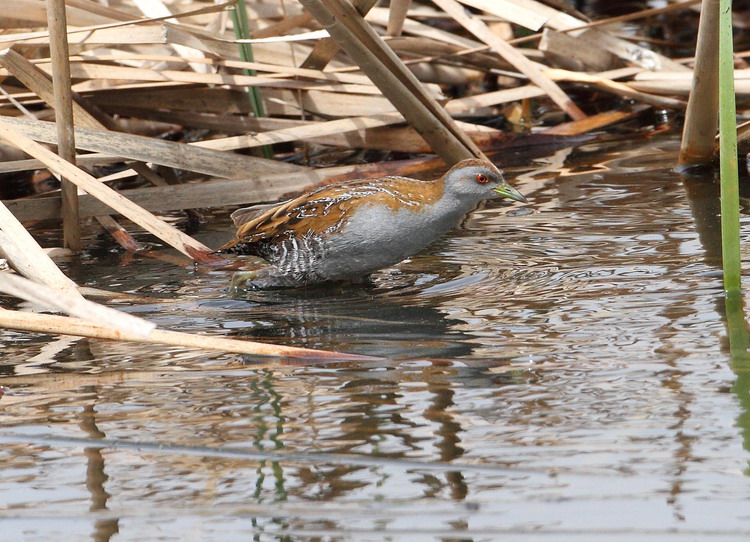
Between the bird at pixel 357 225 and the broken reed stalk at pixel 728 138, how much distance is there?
4.16 ft

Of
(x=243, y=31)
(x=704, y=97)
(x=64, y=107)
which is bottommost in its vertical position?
(x=704, y=97)

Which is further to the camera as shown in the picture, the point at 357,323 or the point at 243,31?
the point at 243,31

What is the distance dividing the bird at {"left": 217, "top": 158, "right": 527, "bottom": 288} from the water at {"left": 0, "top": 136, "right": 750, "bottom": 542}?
4.4 inches

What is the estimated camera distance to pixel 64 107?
420cm

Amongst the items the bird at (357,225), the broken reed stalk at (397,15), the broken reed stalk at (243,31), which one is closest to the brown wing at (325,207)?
the bird at (357,225)

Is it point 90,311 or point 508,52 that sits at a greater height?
point 508,52

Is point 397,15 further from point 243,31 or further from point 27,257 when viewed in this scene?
point 27,257

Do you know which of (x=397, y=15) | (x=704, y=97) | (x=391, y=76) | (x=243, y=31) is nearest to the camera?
(x=391, y=76)

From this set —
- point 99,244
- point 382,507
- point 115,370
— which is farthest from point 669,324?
point 99,244

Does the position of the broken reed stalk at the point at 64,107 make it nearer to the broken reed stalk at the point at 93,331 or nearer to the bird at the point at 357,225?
the bird at the point at 357,225

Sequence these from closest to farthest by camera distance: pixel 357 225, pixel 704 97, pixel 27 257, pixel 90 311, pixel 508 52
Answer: pixel 90 311
pixel 27 257
pixel 357 225
pixel 704 97
pixel 508 52

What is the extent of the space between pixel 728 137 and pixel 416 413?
1152 mm

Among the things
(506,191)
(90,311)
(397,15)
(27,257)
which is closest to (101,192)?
(27,257)

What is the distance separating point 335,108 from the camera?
18.4ft
